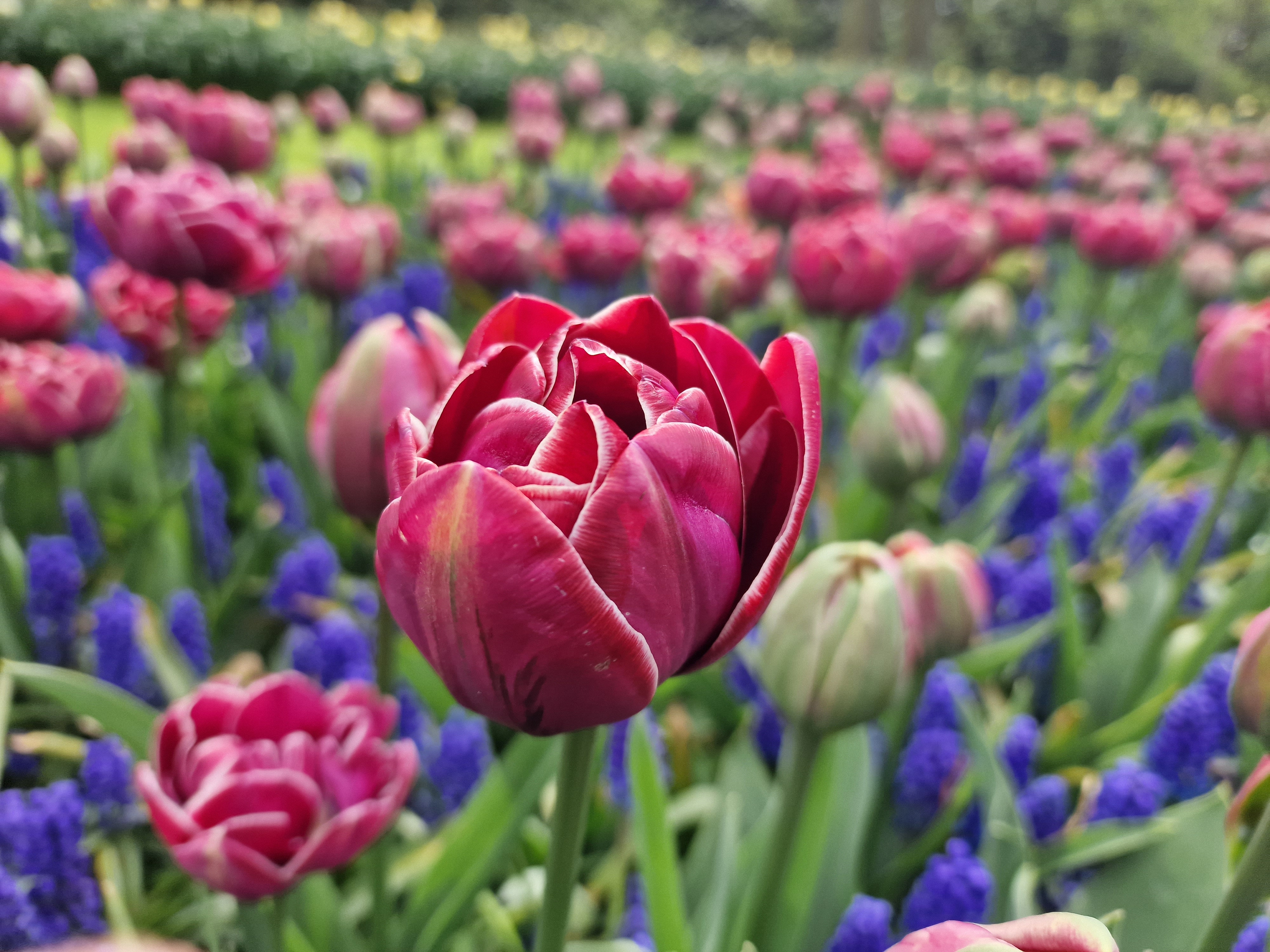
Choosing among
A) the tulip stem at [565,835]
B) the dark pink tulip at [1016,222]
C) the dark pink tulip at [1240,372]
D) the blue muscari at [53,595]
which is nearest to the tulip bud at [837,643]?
the tulip stem at [565,835]

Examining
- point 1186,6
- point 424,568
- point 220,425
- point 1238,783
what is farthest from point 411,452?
point 1186,6

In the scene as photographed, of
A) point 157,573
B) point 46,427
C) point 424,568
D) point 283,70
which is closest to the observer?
point 424,568

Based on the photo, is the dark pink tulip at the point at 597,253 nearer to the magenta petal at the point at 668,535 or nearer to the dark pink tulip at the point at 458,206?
the dark pink tulip at the point at 458,206

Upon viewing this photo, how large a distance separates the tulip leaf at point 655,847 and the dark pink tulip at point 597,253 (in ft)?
5.19

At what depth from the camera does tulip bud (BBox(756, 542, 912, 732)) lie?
723 millimetres

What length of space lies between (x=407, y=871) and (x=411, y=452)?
2.43ft

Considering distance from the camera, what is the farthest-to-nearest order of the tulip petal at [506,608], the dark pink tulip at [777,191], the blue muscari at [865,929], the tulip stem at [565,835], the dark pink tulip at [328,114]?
the dark pink tulip at [328,114] < the dark pink tulip at [777,191] < the blue muscari at [865,929] < the tulip stem at [565,835] < the tulip petal at [506,608]

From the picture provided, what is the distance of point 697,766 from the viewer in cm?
125

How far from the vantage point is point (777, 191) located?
2.62m

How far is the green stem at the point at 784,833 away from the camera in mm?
734

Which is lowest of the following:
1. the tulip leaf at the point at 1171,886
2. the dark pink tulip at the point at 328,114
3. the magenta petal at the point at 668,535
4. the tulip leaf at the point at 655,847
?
the tulip leaf at the point at 1171,886

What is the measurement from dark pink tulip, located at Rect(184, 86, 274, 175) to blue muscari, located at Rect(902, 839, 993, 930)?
2.00 meters

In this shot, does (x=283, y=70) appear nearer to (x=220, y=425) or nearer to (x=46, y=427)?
(x=220, y=425)

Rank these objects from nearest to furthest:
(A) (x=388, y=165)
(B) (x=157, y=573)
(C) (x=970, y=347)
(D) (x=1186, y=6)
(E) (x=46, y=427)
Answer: (E) (x=46, y=427) < (B) (x=157, y=573) < (C) (x=970, y=347) < (A) (x=388, y=165) < (D) (x=1186, y=6)
